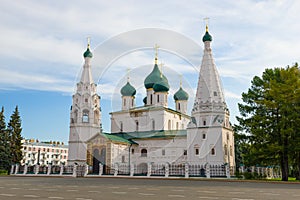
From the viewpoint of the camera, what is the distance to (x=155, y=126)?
38969 millimetres

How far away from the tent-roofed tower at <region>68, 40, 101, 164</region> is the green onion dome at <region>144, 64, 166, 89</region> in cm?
716

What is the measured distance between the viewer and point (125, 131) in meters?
41.0

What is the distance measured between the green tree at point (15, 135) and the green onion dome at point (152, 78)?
18.6 m

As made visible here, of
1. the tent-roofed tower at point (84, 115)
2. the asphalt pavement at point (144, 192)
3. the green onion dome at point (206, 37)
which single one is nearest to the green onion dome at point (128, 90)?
the tent-roofed tower at point (84, 115)

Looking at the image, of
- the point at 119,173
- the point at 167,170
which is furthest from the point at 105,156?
the point at 167,170

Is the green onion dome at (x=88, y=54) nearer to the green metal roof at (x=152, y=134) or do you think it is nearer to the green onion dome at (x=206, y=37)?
the green metal roof at (x=152, y=134)

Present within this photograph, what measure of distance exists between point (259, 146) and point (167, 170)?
8.11 meters

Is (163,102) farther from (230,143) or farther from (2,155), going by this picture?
(2,155)

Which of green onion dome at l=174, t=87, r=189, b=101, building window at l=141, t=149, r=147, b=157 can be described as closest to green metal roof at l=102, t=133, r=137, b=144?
building window at l=141, t=149, r=147, b=157

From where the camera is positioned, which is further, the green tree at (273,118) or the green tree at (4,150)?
the green tree at (4,150)

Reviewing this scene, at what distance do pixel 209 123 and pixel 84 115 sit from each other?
16177mm

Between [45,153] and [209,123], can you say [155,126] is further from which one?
[45,153]

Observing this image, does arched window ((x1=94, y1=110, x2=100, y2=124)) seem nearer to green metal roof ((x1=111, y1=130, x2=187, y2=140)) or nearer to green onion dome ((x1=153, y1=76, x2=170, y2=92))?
green metal roof ((x1=111, y1=130, x2=187, y2=140))

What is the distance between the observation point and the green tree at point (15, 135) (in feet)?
133
